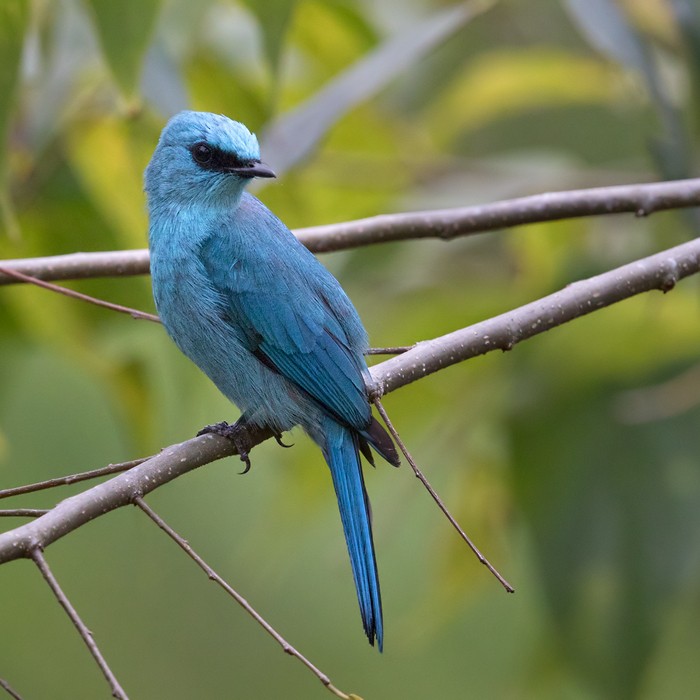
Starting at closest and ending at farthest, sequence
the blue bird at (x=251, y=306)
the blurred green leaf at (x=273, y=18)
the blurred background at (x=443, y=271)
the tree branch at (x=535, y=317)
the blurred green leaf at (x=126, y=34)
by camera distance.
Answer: the tree branch at (x=535, y=317), the blurred green leaf at (x=126, y=34), the blue bird at (x=251, y=306), the blurred green leaf at (x=273, y=18), the blurred background at (x=443, y=271)

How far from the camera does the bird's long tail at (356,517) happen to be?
2.73m

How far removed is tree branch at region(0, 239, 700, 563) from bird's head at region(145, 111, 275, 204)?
0.86m

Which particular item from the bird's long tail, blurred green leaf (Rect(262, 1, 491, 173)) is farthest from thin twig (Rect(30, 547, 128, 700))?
blurred green leaf (Rect(262, 1, 491, 173))

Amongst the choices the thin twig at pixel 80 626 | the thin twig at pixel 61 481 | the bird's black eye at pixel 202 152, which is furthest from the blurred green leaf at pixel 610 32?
the thin twig at pixel 80 626

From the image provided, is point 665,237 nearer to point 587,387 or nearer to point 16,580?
point 587,387

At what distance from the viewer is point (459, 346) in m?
2.85

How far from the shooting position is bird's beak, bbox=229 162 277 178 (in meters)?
3.49

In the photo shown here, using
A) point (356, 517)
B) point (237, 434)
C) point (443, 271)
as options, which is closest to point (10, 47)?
point (237, 434)

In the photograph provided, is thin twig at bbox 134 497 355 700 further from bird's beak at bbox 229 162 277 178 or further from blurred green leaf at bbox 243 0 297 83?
blurred green leaf at bbox 243 0 297 83

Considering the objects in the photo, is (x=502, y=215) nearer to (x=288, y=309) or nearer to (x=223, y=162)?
(x=288, y=309)

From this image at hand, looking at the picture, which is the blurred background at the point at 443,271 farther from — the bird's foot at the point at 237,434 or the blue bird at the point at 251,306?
the bird's foot at the point at 237,434

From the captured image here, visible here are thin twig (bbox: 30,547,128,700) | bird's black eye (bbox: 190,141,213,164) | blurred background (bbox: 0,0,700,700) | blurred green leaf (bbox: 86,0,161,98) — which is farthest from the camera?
blurred background (bbox: 0,0,700,700)

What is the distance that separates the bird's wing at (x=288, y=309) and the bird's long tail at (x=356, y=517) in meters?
0.13

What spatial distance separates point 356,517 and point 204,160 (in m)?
1.37
